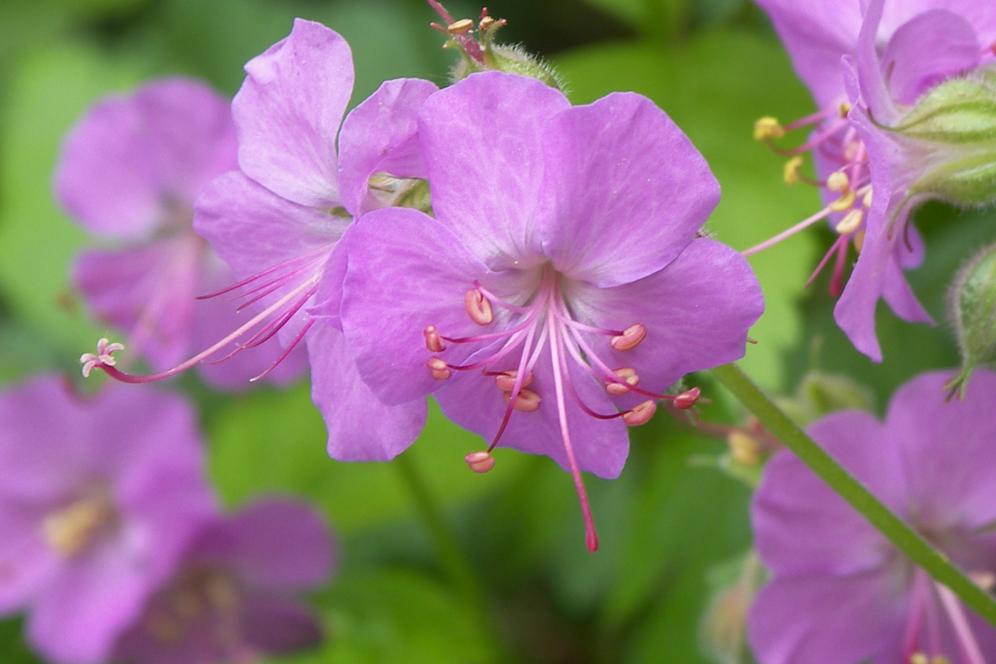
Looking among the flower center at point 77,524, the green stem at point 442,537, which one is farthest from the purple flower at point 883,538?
the flower center at point 77,524

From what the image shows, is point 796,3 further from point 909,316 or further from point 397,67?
point 397,67

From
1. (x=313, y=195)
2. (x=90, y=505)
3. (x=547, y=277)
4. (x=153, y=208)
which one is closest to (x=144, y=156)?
(x=153, y=208)

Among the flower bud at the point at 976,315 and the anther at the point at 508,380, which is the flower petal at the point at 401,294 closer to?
the anther at the point at 508,380

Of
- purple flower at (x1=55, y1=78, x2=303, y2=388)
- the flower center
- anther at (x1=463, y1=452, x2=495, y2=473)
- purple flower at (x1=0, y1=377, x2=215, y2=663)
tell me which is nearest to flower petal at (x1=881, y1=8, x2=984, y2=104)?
anther at (x1=463, y1=452, x2=495, y2=473)

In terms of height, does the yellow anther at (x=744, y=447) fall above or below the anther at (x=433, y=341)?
below

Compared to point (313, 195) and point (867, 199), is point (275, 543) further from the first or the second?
point (867, 199)
